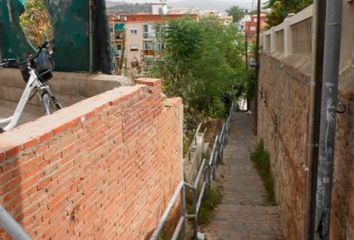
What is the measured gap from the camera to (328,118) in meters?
3.32

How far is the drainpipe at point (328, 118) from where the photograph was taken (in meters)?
3.19

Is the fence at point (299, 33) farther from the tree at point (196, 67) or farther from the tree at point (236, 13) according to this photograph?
the tree at point (236, 13)

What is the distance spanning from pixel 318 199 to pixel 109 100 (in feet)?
6.62

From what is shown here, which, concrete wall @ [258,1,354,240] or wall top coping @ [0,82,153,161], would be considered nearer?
wall top coping @ [0,82,153,161]

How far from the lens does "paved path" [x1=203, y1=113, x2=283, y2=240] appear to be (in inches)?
296

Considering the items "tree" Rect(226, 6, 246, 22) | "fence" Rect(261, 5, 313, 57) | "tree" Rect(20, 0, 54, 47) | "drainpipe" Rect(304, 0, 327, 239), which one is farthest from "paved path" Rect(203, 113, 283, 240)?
"tree" Rect(226, 6, 246, 22)

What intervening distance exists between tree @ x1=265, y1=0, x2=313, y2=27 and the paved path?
10.9 m

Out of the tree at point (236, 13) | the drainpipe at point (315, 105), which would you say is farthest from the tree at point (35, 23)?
the tree at point (236, 13)

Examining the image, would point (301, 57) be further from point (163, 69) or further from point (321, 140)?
point (163, 69)

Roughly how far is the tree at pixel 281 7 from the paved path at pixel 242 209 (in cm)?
1093

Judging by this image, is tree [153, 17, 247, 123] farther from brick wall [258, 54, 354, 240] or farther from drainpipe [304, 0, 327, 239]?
drainpipe [304, 0, 327, 239]

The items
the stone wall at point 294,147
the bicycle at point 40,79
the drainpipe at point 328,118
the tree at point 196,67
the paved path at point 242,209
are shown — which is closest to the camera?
the drainpipe at point 328,118

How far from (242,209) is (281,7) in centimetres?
1905

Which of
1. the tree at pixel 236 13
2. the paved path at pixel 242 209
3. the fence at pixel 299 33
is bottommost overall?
the paved path at pixel 242 209
